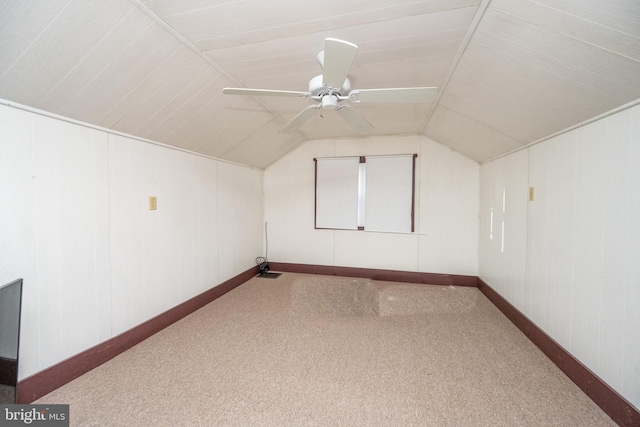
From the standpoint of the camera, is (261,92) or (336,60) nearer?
(336,60)

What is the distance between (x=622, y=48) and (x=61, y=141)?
11.7ft

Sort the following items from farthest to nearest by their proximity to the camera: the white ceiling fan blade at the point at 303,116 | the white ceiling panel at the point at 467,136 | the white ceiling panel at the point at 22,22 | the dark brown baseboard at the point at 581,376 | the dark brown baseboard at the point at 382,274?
the dark brown baseboard at the point at 382,274 < the white ceiling panel at the point at 467,136 < the white ceiling fan blade at the point at 303,116 < the dark brown baseboard at the point at 581,376 < the white ceiling panel at the point at 22,22

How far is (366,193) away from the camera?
4363 mm

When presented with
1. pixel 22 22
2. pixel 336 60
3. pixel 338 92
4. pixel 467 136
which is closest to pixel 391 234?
pixel 467 136

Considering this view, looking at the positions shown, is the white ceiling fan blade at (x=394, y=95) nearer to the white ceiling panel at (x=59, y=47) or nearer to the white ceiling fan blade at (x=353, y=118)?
the white ceiling fan blade at (x=353, y=118)

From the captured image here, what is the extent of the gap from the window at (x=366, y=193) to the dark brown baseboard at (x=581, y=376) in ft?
6.66

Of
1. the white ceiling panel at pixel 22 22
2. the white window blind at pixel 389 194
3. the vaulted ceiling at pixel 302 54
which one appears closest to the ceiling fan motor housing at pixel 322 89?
the vaulted ceiling at pixel 302 54

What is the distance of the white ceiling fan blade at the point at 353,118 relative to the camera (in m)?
1.98

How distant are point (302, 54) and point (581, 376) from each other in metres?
3.24

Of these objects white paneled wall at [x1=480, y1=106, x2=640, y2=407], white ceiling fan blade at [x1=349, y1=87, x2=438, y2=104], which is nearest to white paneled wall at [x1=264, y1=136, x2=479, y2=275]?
white paneled wall at [x1=480, y1=106, x2=640, y2=407]

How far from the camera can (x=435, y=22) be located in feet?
4.95

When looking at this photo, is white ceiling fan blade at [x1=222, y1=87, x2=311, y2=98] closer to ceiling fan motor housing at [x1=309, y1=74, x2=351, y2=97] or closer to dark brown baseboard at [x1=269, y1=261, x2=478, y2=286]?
ceiling fan motor housing at [x1=309, y1=74, x2=351, y2=97]

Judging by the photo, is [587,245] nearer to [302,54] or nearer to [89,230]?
[302,54]

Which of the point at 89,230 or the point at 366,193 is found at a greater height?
the point at 366,193
